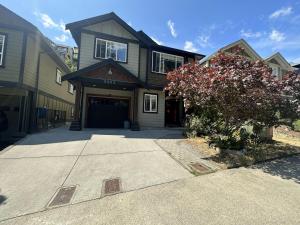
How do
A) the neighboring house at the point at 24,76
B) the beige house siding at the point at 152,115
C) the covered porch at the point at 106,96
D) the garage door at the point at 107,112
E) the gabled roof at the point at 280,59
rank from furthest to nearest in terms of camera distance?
1. the gabled roof at the point at 280,59
2. the garage door at the point at 107,112
3. the beige house siding at the point at 152,115
4. the covered porch at the point at 106,96
5. the neighboring house at the point at 24,76

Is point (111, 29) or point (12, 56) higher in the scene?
point (111, 29)

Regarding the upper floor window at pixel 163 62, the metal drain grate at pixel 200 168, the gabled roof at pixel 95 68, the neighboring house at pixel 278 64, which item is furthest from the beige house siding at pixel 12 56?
the neighboring house at pixel 278 64

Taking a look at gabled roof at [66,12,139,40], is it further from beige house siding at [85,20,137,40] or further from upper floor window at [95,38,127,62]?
upper floor window at [95,38,127,62]

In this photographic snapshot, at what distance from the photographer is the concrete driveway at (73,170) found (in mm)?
4274

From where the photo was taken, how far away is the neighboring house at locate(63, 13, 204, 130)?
12742 millimetres

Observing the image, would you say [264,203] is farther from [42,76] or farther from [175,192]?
[42,76]

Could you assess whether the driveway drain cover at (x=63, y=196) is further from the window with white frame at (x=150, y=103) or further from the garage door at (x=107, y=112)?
the window with white frame at (x=150, y=103)

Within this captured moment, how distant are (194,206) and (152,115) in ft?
37.0

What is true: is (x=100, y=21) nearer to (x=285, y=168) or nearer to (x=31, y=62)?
(x=31, y=62)

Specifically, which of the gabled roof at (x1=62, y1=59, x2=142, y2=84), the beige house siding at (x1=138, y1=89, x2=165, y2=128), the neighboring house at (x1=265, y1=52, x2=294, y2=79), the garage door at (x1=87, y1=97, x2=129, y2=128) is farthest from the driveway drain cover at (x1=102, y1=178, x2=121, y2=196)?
the neighboring house at (x1=265, y1=52, x2=294, y2=79)

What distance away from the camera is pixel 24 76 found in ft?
36.1

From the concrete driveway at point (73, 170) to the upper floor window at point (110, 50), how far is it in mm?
7378

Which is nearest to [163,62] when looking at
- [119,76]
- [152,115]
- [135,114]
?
[119,76]

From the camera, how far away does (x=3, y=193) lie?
436cm
